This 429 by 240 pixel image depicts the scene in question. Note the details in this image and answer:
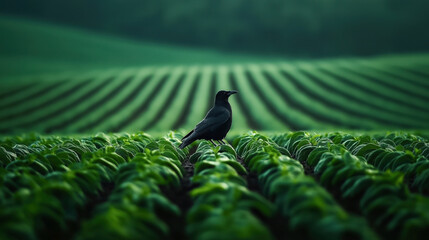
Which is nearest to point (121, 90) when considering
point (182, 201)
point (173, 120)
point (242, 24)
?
point (173, 120)

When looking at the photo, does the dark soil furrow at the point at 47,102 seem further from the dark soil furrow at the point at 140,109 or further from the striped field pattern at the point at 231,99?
the dark soil furrow at the point at 140,109

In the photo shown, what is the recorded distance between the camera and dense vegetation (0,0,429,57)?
54531mm

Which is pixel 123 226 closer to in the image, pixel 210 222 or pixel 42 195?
pixel 210 222

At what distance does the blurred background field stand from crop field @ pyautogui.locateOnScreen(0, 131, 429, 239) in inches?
617

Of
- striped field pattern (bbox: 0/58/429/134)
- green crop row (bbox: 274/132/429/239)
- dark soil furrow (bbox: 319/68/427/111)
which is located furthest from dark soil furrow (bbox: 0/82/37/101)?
green crop row (bbox: 274/132/429/239)

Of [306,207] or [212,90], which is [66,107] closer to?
[212,90]

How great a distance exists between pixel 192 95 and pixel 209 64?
61.2 ft

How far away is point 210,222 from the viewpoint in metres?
2.71

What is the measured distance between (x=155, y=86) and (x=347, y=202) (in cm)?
2965

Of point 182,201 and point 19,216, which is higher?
point 19,216

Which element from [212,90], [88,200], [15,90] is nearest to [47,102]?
[15,90]

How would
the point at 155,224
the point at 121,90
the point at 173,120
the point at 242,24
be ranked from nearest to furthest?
1. the point at 155,224
2. the point at 173,120
3. the point at 121,90
4. the point at 242,24

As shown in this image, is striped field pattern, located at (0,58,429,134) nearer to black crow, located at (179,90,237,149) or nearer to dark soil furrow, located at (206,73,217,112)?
dark soil furrow, located at (206,73,217,112)

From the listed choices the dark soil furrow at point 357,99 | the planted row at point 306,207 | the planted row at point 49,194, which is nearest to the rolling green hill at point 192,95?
the dark soil furrow at point 357,99
